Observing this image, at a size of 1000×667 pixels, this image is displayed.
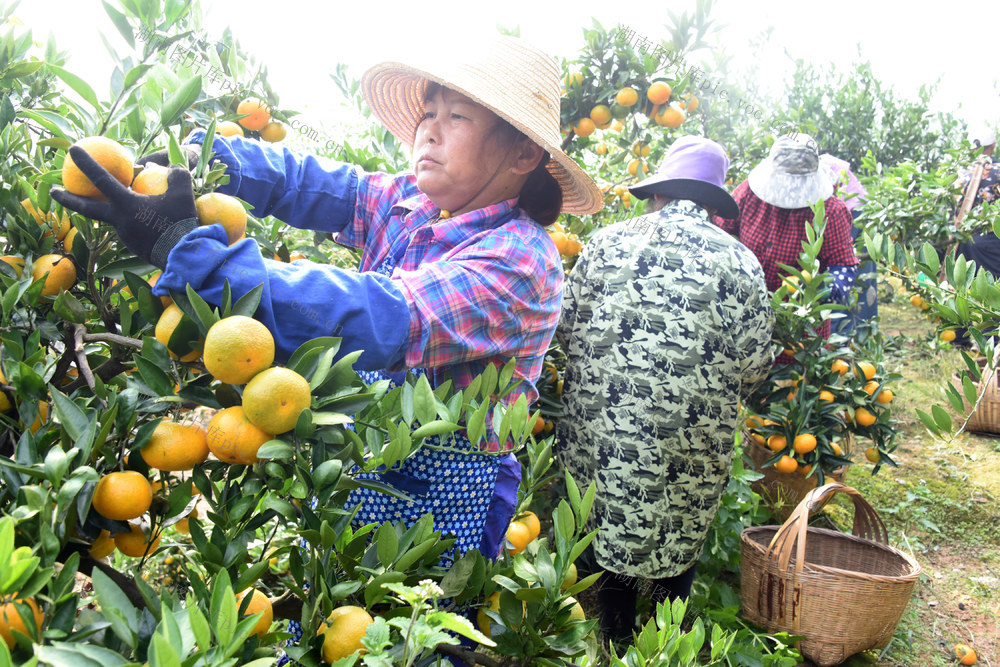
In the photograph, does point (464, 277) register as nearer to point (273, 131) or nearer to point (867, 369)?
point (273, 131)

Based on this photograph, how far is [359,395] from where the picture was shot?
84 centimetres

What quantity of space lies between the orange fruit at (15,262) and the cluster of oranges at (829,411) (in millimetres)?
2992

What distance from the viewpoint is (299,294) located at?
0.94 metres

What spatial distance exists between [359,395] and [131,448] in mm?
267

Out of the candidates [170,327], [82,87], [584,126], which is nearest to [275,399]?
[170,327]

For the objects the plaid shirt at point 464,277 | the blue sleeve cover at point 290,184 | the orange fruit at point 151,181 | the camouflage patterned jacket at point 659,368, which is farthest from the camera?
the camouflage patterned jacket at point 659,368

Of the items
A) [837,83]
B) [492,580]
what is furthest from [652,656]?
[837,83]

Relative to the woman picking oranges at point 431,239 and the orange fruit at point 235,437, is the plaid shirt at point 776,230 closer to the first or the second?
the woman picking oranges at point 431,239

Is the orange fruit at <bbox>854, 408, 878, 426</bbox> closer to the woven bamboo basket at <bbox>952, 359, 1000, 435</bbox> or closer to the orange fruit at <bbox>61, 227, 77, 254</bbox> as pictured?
the woven bamboo basket at <bbox>952, 359, 1000, 435</bbox>

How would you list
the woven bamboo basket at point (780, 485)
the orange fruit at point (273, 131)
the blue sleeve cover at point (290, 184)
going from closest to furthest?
the blue sleeve cover at point (290, 184) < the orange fruit at point (273, 131) < the woven bamboo basket at point (780, 485)

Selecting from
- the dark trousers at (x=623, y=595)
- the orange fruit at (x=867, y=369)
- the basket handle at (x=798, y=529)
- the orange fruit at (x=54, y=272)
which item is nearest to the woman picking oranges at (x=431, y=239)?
the orange fruit at (x=54, y=272)

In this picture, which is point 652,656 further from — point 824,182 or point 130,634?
point 824,182

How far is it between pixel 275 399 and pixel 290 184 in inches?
35.3

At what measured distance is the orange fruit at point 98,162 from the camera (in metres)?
0.82
